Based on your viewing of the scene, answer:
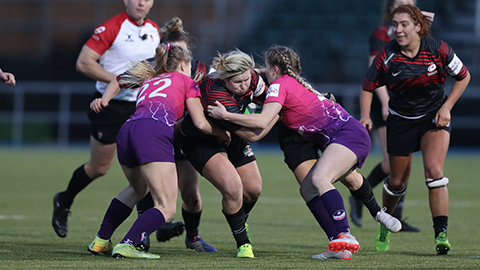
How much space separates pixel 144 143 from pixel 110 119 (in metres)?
1.78

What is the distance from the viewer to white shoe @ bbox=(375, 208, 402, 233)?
16.1 feet

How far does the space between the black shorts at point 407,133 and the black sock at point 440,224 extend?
0.58m

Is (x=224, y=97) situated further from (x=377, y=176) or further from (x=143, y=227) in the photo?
(x=377, y=176)

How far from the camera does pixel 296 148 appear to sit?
5176mm

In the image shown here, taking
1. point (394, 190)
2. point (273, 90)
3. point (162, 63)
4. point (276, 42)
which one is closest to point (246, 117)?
point (273, 90)

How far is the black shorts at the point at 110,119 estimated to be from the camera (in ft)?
20.3

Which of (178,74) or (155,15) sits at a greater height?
(178,74)

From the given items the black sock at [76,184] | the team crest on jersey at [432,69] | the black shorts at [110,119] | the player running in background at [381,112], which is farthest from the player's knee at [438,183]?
the black sock at [76,184]

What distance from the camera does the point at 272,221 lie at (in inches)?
299

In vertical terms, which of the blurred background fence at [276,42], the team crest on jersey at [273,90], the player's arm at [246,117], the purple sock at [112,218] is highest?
the team crest on jersey at [273,90]

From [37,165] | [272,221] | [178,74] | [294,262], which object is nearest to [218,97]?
[178,74]

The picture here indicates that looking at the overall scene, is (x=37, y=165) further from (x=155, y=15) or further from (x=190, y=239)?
(x=155, y=15)

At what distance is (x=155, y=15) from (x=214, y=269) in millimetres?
21804

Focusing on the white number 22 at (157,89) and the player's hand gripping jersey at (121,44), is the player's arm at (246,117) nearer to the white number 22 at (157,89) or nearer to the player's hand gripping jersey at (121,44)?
the white number 22 at (157,89)
